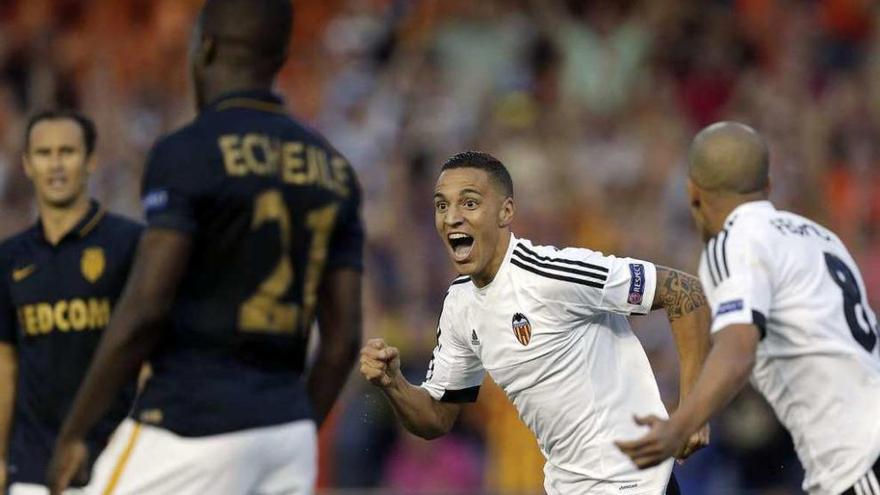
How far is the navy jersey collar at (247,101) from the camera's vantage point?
4941mm

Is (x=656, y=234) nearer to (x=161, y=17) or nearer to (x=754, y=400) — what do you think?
(x=754, y=400)

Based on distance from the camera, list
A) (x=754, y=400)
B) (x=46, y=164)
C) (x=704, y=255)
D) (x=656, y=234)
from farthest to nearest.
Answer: (x=656, y=234), (x=754, y=400), (x=46, y=164), (x=704, y=255)

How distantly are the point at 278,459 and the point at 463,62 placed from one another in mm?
9628

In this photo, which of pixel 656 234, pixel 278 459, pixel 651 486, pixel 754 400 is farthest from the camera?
pixel 656 234

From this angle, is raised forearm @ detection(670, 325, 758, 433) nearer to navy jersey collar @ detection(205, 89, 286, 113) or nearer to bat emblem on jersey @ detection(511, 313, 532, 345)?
bat emblem on jersey @ detection(511, 313, 532, 345)

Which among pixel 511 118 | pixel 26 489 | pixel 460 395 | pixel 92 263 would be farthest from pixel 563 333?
pixel 511 118

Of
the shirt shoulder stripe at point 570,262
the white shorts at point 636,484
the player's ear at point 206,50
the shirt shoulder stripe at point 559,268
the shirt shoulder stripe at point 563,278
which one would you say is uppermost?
the player's ear at point 206,50

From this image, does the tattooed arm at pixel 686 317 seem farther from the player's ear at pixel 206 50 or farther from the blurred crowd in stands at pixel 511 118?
the blurred crowd in stands at pixel 511 118

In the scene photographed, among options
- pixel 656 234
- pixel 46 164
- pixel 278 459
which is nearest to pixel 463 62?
pixel 656 234

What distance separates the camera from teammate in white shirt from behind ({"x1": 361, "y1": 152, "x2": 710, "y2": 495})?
665 centimetres

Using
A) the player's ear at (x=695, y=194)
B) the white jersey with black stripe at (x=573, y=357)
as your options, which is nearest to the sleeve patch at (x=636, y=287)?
the white jersey with black stripe at (x=573, y=357)

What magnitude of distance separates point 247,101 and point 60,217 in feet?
9.21

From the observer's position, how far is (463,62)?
46.2ft

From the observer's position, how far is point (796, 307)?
5625mm
